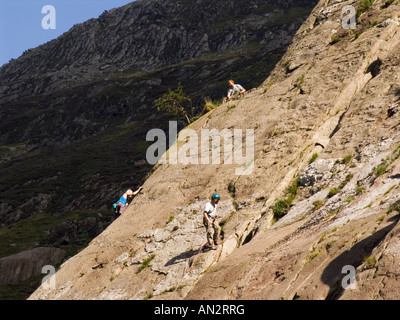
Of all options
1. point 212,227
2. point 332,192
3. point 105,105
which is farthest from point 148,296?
point 105,105

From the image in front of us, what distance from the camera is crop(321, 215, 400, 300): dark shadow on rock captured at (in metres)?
9.27

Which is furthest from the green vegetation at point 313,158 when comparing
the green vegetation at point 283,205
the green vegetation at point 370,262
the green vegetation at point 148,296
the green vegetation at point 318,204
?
the green vegetation at point 370,262

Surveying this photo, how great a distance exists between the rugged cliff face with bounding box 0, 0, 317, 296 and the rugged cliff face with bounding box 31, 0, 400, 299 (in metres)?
29.9

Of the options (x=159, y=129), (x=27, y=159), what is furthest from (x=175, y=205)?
(x=27, y=159)

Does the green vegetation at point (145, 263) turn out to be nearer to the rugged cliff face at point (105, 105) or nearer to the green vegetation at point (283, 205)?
the green vegetation at point (283, 205)

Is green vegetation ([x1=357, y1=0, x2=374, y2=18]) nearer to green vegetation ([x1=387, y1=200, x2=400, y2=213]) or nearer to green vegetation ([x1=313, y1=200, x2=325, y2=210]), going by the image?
green vegetation ([x1=313, y1=200, x2=325, y2=210])

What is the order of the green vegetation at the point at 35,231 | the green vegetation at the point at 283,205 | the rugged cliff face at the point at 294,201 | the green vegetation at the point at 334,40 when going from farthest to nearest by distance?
the green vegetation at the point at 35,231 → the green vegetation at the point at 334,40 → the green vegetation at the point at 283,205 → the rugged cliff face at the point at 294,201

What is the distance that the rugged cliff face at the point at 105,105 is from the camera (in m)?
Answer: 75.3

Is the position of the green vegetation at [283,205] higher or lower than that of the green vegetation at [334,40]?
lower

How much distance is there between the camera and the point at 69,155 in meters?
110

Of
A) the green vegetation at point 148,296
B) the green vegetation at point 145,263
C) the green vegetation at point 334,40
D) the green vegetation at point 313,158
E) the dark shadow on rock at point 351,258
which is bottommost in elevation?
the green vegetation at point 148,296

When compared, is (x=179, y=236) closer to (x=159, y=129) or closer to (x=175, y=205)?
(x=175, y=205)

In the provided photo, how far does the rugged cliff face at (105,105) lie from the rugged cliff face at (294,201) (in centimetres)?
2986

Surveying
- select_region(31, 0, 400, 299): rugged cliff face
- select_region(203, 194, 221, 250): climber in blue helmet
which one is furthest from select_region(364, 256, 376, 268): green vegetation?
select_region(203, 194, 221, 250): climber in blue helmet
